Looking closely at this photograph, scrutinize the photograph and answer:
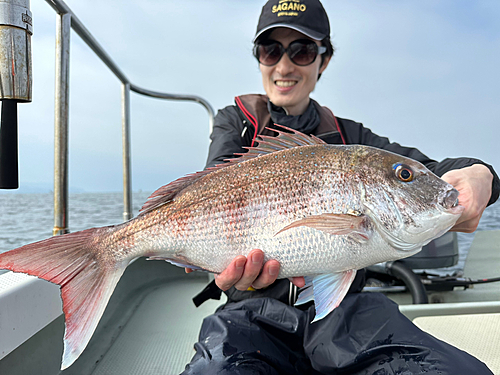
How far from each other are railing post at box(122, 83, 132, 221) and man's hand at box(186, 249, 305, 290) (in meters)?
1.91

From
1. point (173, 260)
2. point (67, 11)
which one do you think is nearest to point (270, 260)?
point (173, 260)

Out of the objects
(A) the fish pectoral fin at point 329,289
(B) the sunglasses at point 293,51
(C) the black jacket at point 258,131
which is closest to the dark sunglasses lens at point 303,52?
(B) the sunglasses at point 293,51

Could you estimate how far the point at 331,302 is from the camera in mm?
1251

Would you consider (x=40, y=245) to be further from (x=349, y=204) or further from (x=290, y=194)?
(x=349, y=204)

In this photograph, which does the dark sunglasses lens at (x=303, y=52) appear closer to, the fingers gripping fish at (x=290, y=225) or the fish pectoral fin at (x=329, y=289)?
the fingers gripping fish at (x=290, y=225)

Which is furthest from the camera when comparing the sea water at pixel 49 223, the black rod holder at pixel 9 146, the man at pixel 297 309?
the sea water at pixel 49 223

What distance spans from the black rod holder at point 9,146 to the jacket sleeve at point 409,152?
1769mm

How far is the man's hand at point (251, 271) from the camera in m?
1.25

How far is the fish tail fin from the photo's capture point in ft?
3.59

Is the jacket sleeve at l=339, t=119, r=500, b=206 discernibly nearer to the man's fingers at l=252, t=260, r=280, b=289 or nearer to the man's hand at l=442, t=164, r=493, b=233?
the man's hand at l=442, t=164, r=493, b=233

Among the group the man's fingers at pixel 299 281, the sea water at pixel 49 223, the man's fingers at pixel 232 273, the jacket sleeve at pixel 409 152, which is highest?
the jacket sleeve at pixel 409 152

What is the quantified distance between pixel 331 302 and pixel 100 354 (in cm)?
149

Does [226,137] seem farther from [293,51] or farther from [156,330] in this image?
[156,330]

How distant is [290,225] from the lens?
121 cm
